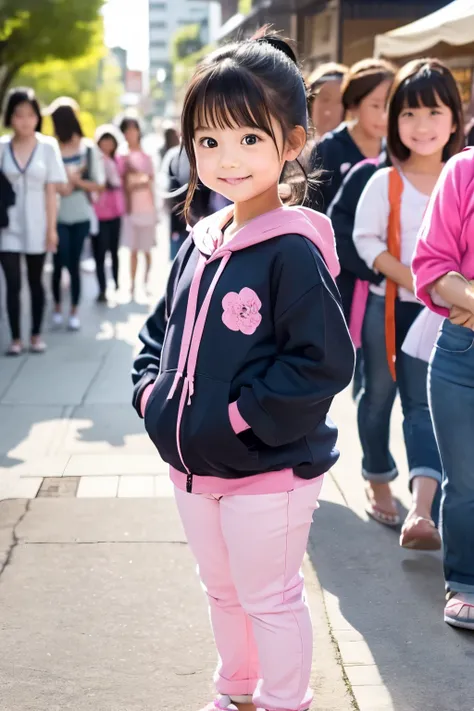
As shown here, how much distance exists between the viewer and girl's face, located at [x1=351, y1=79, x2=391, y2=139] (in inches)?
195

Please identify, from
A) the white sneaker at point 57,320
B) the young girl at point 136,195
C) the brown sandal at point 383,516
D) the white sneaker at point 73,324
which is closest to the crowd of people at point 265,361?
the brown sandal at point 383,516

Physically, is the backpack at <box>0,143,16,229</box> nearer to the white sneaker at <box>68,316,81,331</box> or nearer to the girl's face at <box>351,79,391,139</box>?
the white sneaker at <box>68,316,81,331</box>

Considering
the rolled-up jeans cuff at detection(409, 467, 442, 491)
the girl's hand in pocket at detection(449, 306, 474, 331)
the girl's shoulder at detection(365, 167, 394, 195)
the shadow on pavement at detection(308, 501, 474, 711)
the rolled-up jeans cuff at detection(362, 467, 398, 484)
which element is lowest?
the shadow on pavement at detection(308, 501, 474, 711)

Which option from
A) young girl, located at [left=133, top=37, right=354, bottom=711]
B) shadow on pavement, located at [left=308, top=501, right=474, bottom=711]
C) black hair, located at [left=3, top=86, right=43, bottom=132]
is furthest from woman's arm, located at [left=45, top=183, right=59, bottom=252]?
young girl, located at [left=133, top=37, right=354, bottom=711]

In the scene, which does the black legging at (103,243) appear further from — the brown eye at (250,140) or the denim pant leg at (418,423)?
the brown eye at (250,140)

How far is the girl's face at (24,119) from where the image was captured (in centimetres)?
772

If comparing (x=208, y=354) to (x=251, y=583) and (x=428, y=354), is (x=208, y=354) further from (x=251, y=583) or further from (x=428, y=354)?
(x=428, y=354)

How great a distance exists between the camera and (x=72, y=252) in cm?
926

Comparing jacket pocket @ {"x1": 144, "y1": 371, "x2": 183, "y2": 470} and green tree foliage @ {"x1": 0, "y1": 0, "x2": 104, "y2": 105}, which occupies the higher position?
green tree foliage @ {"x1": 0, "y1": 0, "x2": 104, "y2": 105}

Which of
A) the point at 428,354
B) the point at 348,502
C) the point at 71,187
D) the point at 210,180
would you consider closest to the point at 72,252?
the point at 71,187

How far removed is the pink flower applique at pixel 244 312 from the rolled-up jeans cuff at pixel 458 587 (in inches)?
61.4

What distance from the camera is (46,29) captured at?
30.2m

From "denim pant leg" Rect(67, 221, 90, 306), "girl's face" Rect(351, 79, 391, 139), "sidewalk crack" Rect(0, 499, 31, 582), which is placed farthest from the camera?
"denim pant leg" Rect(67, 221, 90, 306)

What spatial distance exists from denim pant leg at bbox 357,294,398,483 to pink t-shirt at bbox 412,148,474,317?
1.02 metres
